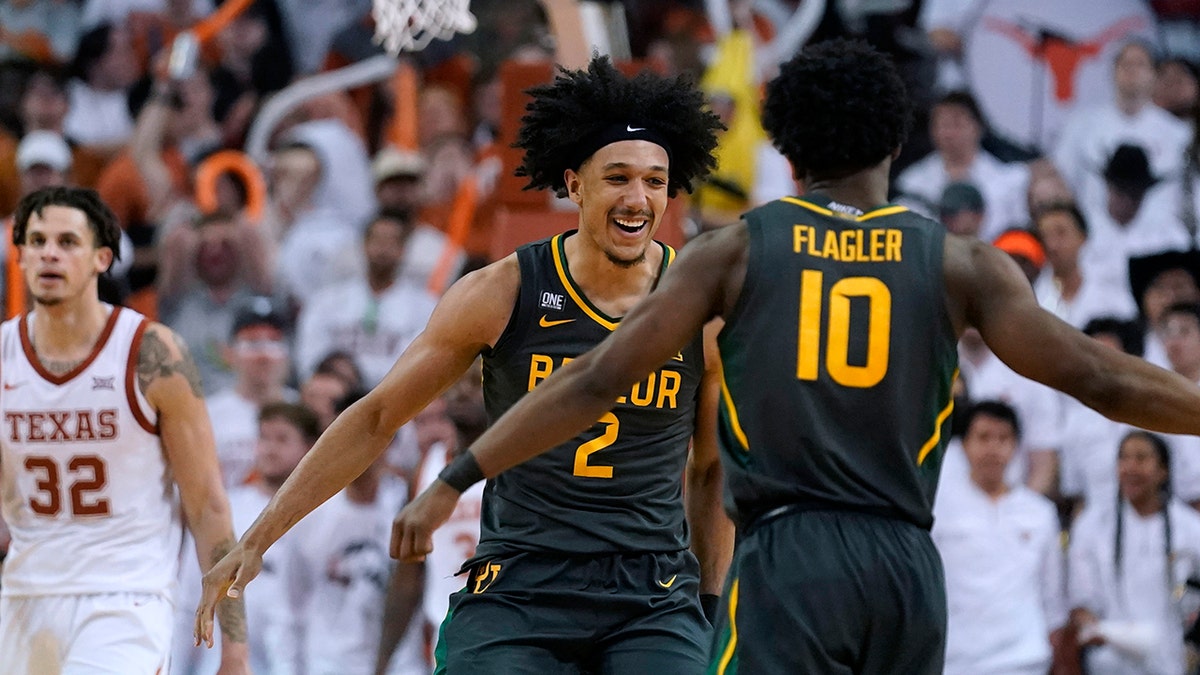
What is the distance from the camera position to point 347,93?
12.8 meters

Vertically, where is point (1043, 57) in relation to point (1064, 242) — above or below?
above

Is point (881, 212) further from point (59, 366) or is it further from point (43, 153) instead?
point (43, 153)

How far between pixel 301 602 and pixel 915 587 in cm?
602

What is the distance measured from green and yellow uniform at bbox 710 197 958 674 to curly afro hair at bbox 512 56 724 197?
134 cm

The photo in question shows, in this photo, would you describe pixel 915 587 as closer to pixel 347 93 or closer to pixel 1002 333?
pixel 1002 333

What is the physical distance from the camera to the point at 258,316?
10555 millimetres

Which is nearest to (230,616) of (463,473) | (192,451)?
(192,451)

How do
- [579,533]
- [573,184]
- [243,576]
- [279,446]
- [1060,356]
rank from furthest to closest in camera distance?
1. [279,446]
2. [573,184]
3. [579,533]
4. [243,576]
5. [1060,356]

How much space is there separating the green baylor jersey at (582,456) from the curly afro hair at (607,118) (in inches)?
15.7

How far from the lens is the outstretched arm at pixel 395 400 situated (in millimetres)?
4875

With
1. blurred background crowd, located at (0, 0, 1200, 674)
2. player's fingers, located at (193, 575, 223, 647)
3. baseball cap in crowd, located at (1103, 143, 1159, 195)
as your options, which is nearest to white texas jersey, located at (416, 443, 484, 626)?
blurred background crowd, located at (0, 0, 1200, 674)

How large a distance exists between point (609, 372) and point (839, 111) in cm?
84

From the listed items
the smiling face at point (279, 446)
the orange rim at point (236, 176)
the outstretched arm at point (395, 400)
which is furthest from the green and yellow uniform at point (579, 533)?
the orange rim at point (236, 176)

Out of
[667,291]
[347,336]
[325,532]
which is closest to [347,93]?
[347,336]
